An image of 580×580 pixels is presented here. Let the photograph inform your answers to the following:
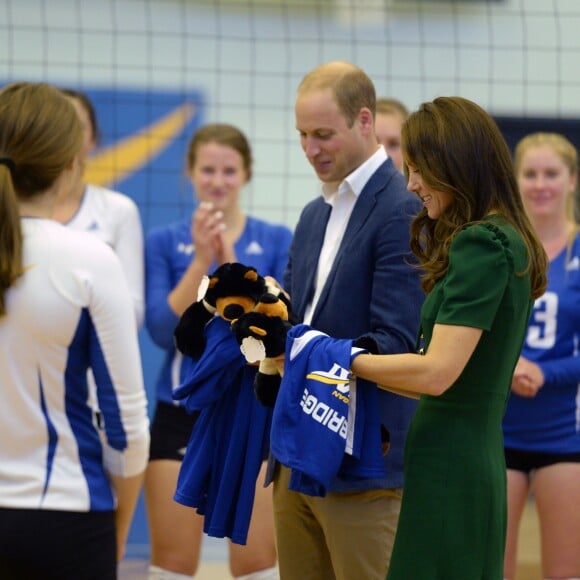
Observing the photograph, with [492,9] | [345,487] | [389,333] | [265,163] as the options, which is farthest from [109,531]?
[492,9]

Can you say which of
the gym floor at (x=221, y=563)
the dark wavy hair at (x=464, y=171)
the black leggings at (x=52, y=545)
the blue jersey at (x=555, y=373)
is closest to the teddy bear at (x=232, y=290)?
the dark wavy hair at (x=464, y=171)

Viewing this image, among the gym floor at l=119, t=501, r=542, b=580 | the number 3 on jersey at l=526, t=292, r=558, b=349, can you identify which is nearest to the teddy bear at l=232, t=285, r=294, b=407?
the number 3 on jersey at l=526, t=292, r=558, b=349

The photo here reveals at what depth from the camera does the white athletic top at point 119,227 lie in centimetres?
396

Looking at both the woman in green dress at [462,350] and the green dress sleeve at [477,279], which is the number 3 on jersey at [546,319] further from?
the green dress sleeve at [477,279]

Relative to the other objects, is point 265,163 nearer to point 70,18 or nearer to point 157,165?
point 157,165

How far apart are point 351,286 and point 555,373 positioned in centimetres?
137

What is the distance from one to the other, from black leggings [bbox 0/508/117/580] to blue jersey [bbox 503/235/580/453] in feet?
6.38

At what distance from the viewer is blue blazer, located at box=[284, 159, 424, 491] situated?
2.73 meters

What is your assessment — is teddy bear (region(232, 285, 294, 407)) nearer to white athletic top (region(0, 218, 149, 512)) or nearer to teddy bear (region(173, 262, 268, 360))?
teddy bear (region(173, 262, 268, 360))

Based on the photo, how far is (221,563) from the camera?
5680 mm

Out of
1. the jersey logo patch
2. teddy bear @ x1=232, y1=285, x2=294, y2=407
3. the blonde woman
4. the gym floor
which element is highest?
the jersey logo patch

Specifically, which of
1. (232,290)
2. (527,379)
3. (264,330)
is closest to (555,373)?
(527,379)

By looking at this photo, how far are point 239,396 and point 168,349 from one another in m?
1.34

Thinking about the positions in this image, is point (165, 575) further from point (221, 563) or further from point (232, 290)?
point (221, 563)
